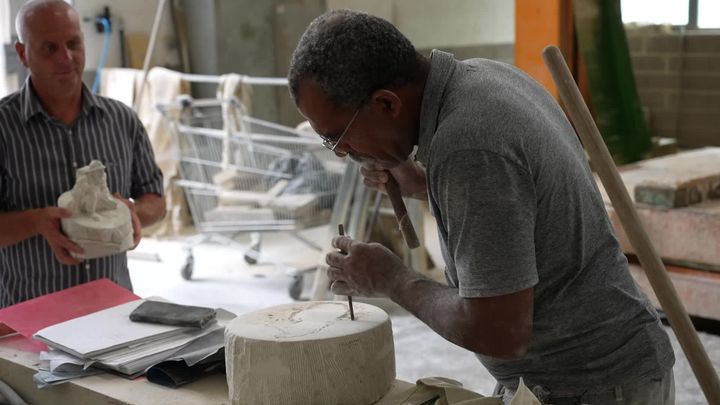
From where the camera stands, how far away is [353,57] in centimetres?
156

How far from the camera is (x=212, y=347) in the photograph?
81.4 inches

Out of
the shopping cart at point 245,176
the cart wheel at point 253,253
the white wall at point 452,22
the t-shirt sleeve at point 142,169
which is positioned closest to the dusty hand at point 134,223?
the t-shirt sleeve at point 142,169

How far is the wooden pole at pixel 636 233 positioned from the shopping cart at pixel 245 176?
140 inches

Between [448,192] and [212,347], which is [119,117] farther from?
[448,192]

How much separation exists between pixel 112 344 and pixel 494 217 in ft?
3.52

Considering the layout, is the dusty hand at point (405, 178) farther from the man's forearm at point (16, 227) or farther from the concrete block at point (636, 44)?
the concrete block at point (636, 44)

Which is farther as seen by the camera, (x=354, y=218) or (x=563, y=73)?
(x=354, y=218)

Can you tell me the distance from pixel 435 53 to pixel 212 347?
2.99 feet

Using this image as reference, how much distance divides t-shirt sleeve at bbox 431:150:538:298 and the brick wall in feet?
21.0

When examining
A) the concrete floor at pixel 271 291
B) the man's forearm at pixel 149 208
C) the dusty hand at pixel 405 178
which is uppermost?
the dusty hand at pixel 405 178

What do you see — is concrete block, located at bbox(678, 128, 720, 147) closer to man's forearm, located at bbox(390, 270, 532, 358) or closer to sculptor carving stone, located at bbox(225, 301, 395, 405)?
sculptor carving stone, located at bbox(225, 301, 395, 405)

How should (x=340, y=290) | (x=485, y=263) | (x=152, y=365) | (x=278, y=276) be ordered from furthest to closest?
(x=278, y=276), (x=152, y=365), (x=340, y=290), (x=485, y=263)

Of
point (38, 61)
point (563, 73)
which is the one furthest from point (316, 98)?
point (38, 61)

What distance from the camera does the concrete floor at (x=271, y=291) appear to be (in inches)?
167
